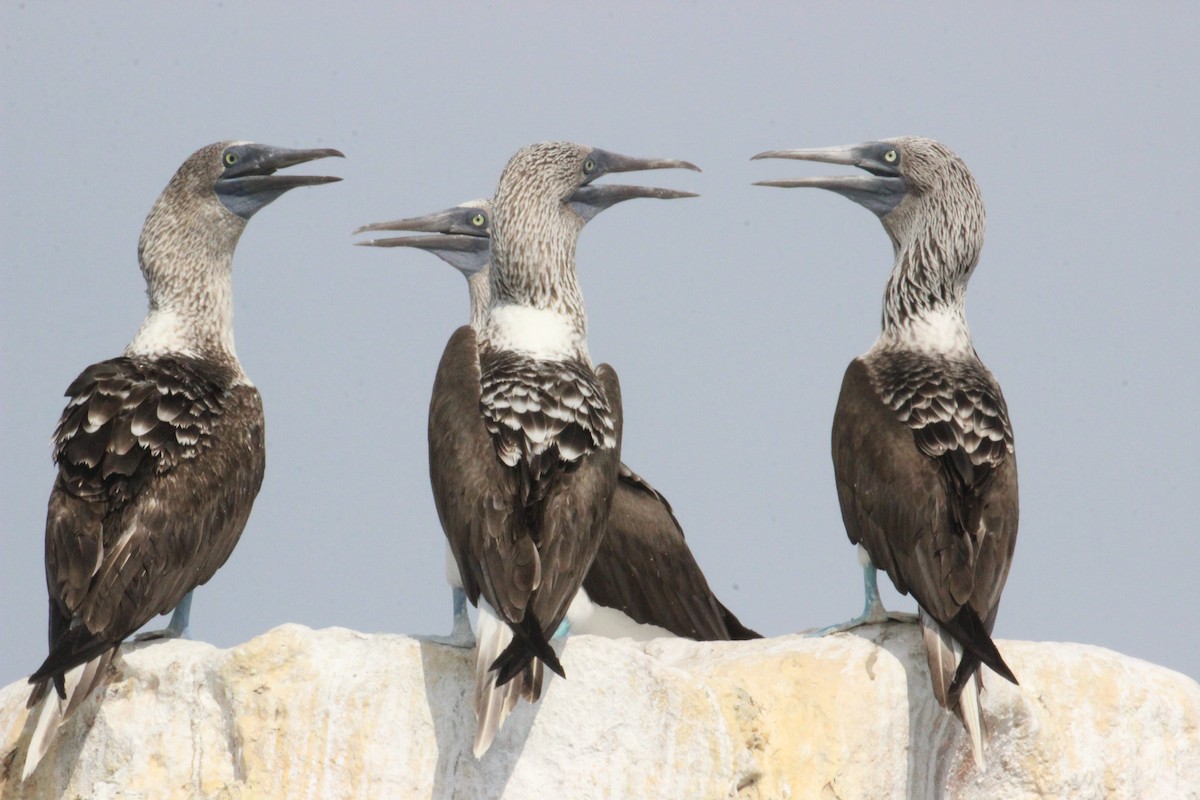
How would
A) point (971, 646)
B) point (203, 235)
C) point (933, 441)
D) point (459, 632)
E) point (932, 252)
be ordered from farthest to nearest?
point (203, 235) < point (932, 252) < point (933, 441) < point (459, 632) < point (971, 646)

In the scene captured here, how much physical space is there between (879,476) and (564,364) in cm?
169

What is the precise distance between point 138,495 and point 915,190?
185 inches

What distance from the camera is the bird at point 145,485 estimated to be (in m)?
8.12

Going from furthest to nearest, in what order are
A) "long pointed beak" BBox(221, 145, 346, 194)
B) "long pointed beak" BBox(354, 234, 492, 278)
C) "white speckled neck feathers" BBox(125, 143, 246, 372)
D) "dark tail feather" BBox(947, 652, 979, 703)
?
"long pointed beak" BBox(354, 234, 492, 278)
"long pointed beak" BBox(221, 145, 346, 194)
"white speckled neck feathers" BBox(125, 143, 246, 372)
"dark tail feather" BBox(947, 652, 979, 703)

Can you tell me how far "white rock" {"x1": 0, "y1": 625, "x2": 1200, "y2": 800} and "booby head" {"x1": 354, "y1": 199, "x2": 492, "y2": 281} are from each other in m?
5.44

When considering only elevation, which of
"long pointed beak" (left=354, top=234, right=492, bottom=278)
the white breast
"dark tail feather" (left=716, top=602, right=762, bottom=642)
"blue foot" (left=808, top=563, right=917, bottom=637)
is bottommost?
"dark tail feather" (left=716, top=602, right=762, bottom=642)

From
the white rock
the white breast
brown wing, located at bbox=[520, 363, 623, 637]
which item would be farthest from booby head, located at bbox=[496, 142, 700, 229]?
the white rock

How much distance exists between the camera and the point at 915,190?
10297 millimetres

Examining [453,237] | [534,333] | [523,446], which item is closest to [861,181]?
[534,333]

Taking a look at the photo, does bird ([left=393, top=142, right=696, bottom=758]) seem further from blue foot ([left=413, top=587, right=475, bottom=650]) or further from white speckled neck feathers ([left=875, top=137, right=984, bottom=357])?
white speckled neck feathers ([left=875, top=137, right=984, bottom=357])

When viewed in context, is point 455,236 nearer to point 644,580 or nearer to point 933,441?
point 644,580

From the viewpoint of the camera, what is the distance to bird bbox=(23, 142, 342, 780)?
8.12 metres

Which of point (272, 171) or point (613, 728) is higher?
point (272, 171)

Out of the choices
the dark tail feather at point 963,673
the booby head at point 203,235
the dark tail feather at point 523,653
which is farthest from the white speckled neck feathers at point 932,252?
the booby head at point 203,235
